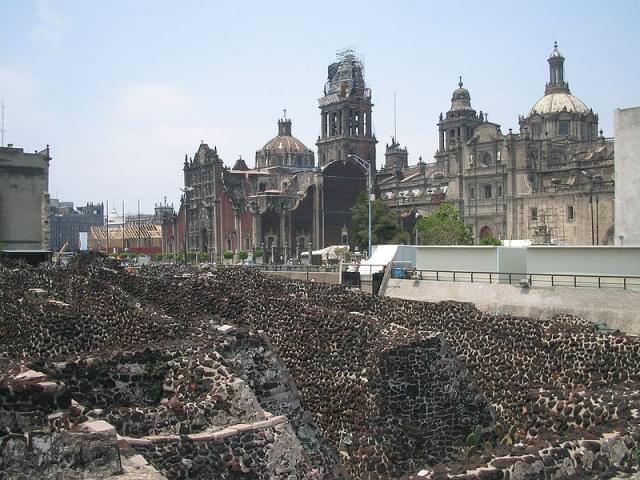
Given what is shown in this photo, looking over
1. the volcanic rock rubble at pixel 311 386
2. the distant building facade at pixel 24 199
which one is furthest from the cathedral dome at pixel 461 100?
the volcanic rock rubble at pixel 311 386

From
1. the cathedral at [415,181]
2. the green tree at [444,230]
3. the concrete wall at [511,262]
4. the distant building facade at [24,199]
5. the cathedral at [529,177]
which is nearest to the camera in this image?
the concrete wall at [511,262]

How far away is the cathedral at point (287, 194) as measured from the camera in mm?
85062

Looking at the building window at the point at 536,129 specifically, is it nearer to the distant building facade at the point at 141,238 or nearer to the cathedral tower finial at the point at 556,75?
the cathedral tower finial at the point at 556,75

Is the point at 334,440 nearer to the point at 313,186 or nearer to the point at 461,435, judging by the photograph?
the point at 461,435

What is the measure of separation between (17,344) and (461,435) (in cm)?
1136

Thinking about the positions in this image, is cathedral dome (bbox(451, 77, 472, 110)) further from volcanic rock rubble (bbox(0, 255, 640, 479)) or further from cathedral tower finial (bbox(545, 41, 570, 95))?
volcanic rock rubble (bbox(0, 255, 640, 479))

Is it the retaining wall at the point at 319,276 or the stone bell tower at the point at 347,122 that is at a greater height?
the stone bell tower at the point at 347,122

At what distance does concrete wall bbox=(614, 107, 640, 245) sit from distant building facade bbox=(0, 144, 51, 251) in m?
45.1

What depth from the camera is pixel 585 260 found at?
30.9 meters

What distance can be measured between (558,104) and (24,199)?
6345cm

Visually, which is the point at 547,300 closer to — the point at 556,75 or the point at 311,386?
the point at 311,386

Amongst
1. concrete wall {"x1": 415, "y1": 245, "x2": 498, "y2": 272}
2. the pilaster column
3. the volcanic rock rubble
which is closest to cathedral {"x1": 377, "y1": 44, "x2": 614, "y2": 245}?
the pilaster column

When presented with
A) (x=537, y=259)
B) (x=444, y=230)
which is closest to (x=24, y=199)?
(x=444, y=230)

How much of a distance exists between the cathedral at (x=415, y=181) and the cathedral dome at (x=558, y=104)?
155 millimetres
